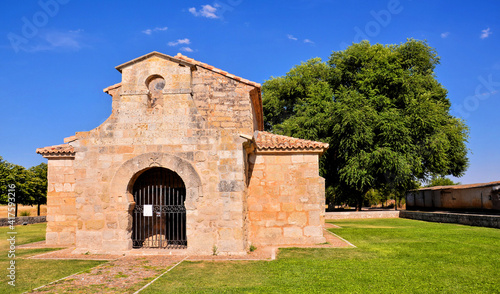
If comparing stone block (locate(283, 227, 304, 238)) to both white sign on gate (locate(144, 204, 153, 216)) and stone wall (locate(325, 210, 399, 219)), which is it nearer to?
white sign on gate (locate(144, 204, 153, 216))

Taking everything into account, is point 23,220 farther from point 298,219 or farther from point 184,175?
point 298,219

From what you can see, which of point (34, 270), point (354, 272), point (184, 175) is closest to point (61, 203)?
point (34, 270)

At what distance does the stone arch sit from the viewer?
36.7 ft

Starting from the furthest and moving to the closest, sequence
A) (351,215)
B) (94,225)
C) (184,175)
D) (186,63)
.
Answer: (351,215) < (186,63) < (94,225) < (184,175)

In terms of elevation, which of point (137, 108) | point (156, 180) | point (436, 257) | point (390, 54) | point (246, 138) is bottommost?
point (436, 257)

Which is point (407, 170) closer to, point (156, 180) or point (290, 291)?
point (156, 180)

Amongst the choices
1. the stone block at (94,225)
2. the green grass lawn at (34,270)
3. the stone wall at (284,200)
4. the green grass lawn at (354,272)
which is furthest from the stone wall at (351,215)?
the green grass lawn at (34,270)

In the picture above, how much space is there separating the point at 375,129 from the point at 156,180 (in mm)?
19899

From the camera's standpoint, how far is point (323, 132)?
95.8 feet

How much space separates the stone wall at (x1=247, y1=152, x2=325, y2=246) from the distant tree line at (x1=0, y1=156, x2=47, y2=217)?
2232 cm

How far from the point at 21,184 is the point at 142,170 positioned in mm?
21557

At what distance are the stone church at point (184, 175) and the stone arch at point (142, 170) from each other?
1.2 inches

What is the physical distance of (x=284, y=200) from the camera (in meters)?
13.4

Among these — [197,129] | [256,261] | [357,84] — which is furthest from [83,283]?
[357,84]
